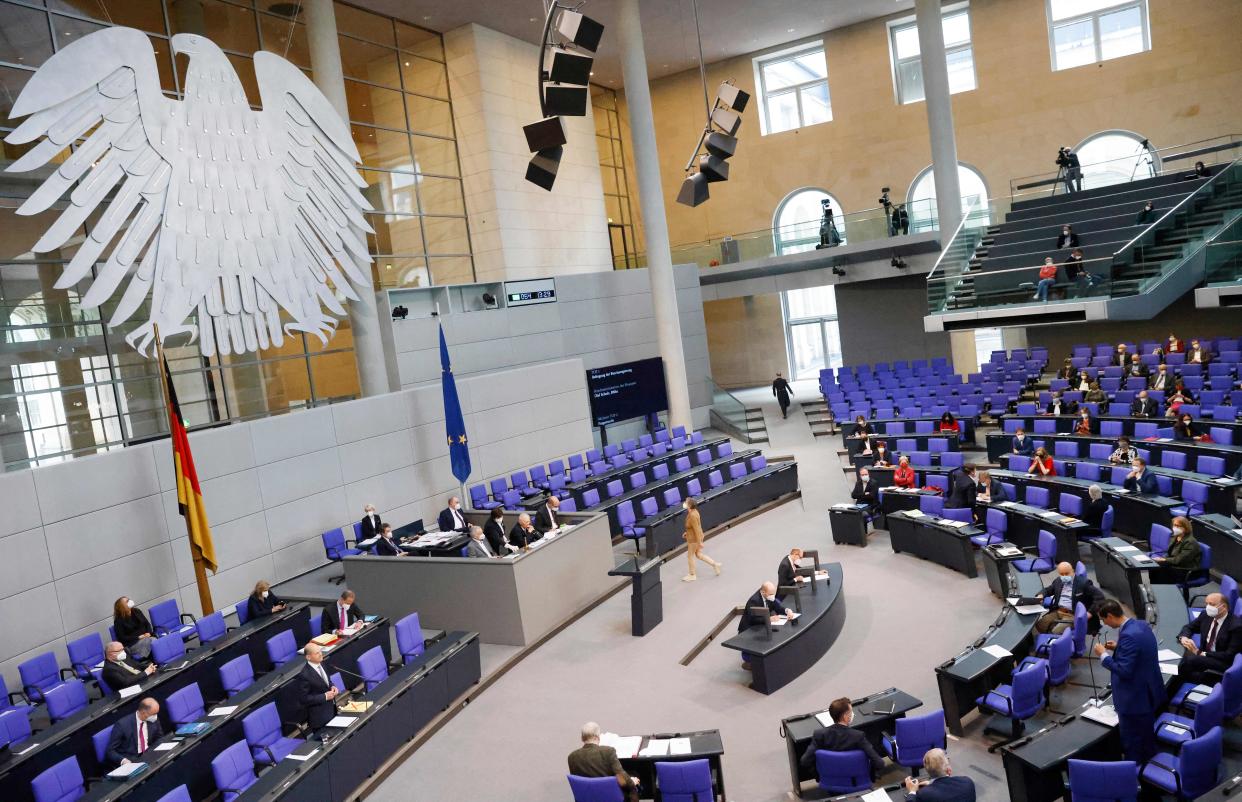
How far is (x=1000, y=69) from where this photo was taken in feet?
83.0

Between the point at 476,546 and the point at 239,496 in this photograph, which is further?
the point at 239,496

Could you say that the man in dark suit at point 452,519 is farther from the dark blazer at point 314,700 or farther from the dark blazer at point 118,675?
the dark blazer at point 314,700

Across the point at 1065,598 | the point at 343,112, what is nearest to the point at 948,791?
the point at 1065,598

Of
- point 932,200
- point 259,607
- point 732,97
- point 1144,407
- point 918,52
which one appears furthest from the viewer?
point 918,52

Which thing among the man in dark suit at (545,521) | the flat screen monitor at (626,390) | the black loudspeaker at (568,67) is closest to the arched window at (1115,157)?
the flat screen monitor at (626,390)

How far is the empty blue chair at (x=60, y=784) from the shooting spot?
6.86 metres

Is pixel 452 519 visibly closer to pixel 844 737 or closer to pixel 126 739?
pixel 126 739

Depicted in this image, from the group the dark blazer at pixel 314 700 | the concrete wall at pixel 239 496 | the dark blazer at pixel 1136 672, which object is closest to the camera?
the dark blazer at pixel 1136 672

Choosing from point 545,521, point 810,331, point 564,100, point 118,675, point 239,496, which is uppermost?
point 564,100

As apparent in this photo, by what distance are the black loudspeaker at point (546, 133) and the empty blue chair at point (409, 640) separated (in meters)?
5.94

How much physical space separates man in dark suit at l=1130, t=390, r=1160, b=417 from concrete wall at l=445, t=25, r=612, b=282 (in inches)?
519

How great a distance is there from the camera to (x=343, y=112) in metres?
17.0

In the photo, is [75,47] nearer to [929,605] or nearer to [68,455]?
[68,455]

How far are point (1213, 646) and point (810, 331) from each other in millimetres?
24326
